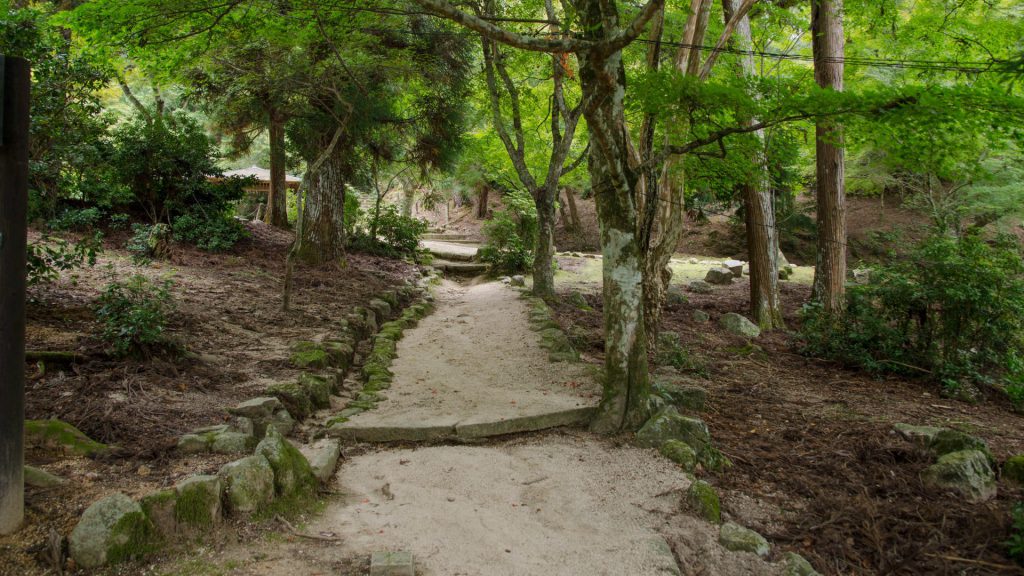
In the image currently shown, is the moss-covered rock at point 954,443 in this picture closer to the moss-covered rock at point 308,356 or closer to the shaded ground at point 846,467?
the shaded ground at point 846,467

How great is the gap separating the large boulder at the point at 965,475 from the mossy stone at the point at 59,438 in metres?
4.76

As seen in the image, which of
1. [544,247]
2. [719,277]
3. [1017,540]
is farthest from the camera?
[719,277]

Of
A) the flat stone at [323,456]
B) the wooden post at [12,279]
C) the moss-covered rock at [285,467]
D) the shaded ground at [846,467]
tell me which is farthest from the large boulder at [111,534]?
the shaded ground at [846,467]

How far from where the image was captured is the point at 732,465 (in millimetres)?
4250

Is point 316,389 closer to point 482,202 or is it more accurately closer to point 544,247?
point 544,247

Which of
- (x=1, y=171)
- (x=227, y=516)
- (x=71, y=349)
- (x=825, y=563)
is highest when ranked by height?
(x=1, y=171)

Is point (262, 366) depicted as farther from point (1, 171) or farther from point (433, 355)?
point (1, 171)

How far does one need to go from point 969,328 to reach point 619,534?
210 inches

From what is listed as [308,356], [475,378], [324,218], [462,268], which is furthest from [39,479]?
[462,268]

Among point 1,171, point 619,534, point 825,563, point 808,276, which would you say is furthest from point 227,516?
point 808,276

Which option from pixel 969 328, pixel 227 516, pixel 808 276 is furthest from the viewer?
pixel 808 276

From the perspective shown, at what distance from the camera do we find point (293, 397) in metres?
4.84

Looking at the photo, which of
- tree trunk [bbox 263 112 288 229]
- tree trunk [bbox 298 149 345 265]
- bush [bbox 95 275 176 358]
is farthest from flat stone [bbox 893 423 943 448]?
tree trunk [bbox 263 112 288 229]

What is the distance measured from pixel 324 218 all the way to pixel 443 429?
24.0ft
